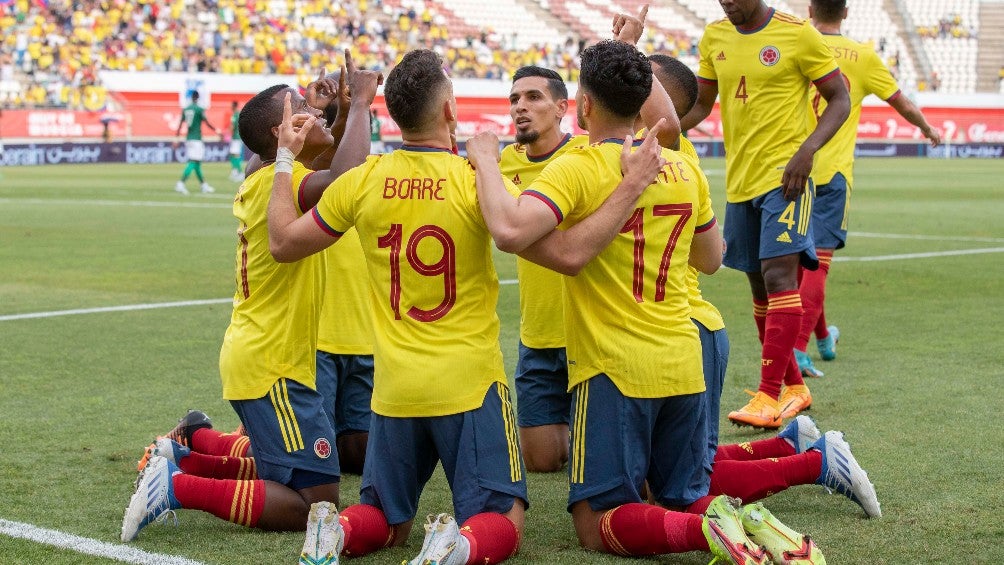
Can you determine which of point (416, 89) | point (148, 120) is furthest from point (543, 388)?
point (148, 120)

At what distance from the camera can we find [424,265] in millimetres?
4262

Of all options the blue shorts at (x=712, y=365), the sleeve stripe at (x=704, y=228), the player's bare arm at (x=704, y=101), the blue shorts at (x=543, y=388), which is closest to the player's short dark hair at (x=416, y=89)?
the sleeve stripe at (x=704, y=228)

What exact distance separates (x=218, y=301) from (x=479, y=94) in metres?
32.6

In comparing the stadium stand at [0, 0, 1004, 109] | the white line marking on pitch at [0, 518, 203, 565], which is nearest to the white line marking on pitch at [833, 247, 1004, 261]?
the white line marking on pitch at [0, 518, 203, 565]

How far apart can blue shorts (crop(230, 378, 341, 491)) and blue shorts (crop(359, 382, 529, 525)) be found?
437mm

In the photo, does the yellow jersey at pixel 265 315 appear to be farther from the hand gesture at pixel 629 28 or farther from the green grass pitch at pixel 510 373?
the hand gesture at pixel 629 28

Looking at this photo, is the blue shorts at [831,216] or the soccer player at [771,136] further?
the blue shorts at [831,216]

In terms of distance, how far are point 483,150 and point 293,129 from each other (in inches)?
31.2

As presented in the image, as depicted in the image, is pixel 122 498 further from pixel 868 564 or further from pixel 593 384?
pixel 868 564

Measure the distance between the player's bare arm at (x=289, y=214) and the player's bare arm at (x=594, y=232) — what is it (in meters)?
0.72

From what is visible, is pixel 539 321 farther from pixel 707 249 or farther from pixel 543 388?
pixel 707 249

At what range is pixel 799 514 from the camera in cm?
501

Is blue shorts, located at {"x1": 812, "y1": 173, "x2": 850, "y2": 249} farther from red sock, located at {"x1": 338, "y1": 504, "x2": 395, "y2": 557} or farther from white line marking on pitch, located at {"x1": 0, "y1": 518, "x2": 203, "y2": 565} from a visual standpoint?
white line marking on pitch, located at {"x1": 0, "y1": 518, "x2": 203, "y2": 565}

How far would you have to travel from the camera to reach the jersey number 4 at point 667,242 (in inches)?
174
